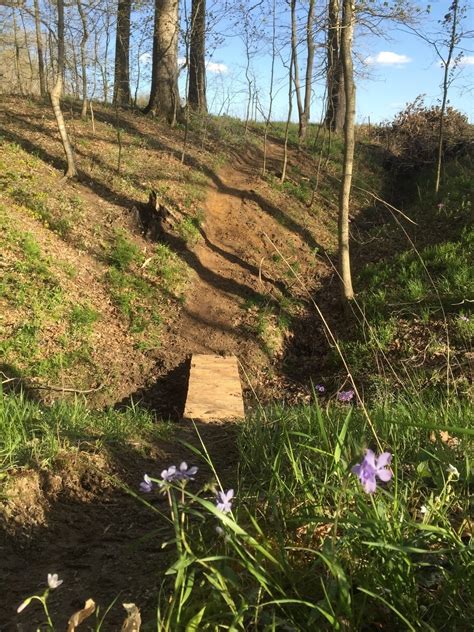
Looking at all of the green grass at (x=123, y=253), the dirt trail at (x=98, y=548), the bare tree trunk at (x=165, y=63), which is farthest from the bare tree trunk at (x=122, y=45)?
the dirt trail at (x=98, y=548)

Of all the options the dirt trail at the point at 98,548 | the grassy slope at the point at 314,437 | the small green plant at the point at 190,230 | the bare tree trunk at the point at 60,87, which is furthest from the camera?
the small green plant at the point at 190,230

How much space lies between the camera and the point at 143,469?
123 inches

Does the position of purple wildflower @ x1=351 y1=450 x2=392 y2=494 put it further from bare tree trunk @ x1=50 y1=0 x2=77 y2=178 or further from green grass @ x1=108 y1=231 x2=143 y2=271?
bare tree trunk @ x1=50 y1=0 x2=77 y2=178

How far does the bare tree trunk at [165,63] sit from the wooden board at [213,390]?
10552 mm

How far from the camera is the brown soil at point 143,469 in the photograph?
2.04 m

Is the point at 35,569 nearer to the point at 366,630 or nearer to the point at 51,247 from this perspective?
the point at 366,630

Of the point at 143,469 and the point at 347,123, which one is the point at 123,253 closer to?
the point at 347,123

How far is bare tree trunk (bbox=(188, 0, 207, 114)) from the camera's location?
14438 millimetres

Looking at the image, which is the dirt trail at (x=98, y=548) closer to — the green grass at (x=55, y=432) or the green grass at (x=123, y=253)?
the green grass at (x=55, y=432)

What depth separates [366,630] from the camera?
1.58m

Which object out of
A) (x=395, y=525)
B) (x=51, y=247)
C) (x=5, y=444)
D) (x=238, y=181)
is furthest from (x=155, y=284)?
(x=395, y=525)

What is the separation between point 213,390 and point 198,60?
13987mm

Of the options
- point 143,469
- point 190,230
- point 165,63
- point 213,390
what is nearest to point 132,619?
point 143,469

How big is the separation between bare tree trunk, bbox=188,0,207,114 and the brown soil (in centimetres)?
608
